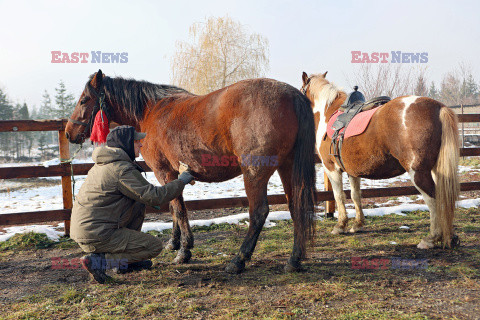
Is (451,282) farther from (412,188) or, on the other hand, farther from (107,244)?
(412,188)

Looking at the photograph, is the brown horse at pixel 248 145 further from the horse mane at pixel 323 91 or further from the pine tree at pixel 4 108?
the pine tree at pixel 4 108

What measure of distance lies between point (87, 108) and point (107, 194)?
5.91 ft

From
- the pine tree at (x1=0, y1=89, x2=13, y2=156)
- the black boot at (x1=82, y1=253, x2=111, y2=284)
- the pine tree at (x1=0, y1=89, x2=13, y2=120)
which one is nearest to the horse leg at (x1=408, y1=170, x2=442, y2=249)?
the black boot at (x1=82, y1=253, x2=111, y2=284)

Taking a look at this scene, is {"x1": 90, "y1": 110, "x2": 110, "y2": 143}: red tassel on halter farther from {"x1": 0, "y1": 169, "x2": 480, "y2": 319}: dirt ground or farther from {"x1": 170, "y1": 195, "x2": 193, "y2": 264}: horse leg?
{"x1": 0, "y1": 169, "x2": 480, "y2": 319}: dirt ground

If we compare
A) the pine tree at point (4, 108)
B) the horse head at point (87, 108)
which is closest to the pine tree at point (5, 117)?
the pine tree at point (4, 108)

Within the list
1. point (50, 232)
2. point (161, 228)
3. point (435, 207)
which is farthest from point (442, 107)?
point (50, 232)

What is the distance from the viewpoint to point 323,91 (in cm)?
549

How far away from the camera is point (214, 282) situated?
3158mm

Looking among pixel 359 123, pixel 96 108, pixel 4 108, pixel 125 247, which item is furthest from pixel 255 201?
pixel 4 108

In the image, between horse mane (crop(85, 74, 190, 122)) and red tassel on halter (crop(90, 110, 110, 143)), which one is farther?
horse mane (crop(85, 74, 190, 122))

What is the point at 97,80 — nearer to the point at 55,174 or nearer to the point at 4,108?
the point at 55,174

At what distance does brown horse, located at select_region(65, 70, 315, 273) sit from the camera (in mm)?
3309

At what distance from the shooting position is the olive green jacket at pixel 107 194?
3.03 meters

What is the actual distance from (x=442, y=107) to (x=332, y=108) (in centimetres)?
171
